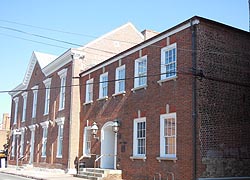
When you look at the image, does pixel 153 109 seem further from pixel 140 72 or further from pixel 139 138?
pixel 140 72

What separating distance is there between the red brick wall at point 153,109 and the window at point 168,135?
0.28 meters

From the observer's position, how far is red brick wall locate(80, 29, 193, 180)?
51.4 ft

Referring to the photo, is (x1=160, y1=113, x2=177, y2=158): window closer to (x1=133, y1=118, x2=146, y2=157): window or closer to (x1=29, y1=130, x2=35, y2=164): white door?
(x1=133, y1=118, x2=146, y2=157): window

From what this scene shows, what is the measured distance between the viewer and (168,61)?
17656 millimetres

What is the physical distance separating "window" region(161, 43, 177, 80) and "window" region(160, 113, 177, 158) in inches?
79.7

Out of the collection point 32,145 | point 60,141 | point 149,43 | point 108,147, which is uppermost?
point 149,43

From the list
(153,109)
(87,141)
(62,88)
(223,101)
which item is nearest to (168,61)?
(153,109)

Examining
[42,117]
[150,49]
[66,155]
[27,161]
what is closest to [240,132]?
[150,49]

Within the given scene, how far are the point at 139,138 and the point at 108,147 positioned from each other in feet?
15.6

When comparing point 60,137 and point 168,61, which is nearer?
point 168,61

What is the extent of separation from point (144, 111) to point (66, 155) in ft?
33.3

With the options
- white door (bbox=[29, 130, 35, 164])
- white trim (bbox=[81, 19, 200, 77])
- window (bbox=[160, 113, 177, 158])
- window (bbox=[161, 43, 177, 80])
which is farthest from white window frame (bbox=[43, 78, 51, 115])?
window (bbox=[160, 113, 177, 158])

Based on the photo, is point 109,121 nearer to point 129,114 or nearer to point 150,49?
point 129,114

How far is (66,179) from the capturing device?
2130 cm
